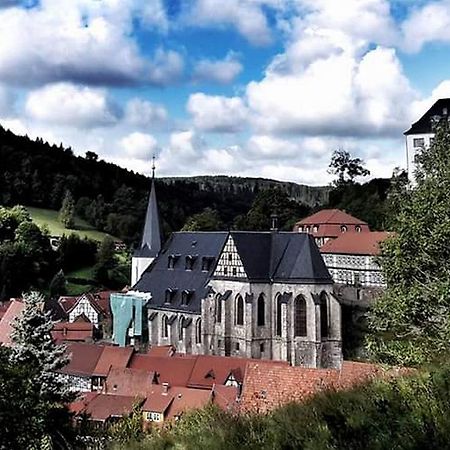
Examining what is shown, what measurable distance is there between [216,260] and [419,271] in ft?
86.7

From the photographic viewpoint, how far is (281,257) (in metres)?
41.0

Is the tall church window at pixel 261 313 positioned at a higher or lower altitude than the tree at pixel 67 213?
lower

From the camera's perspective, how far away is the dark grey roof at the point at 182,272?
45406 millimetres

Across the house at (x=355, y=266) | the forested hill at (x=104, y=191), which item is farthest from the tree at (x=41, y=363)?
the forested hill at (x=104, y=191)

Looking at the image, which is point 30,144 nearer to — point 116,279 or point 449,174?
point 116,279

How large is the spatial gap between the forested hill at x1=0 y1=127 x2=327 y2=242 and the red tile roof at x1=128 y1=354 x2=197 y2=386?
152 ft

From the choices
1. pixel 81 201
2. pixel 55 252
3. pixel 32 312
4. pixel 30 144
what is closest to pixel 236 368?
pixel 32 312

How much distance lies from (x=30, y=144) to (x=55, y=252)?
5805 cm

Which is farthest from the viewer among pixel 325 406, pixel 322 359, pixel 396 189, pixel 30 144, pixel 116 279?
pixel 30 144

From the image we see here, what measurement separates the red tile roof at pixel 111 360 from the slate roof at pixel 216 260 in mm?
7690

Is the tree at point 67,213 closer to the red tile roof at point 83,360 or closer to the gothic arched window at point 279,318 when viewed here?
the red tile roof at point 83,360

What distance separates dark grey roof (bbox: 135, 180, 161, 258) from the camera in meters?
53.0

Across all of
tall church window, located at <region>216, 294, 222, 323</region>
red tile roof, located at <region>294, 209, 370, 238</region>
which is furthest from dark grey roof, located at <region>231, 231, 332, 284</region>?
red tile roof, located at <region>294, 209, 370, 238</region>

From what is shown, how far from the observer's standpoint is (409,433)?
7129mm
